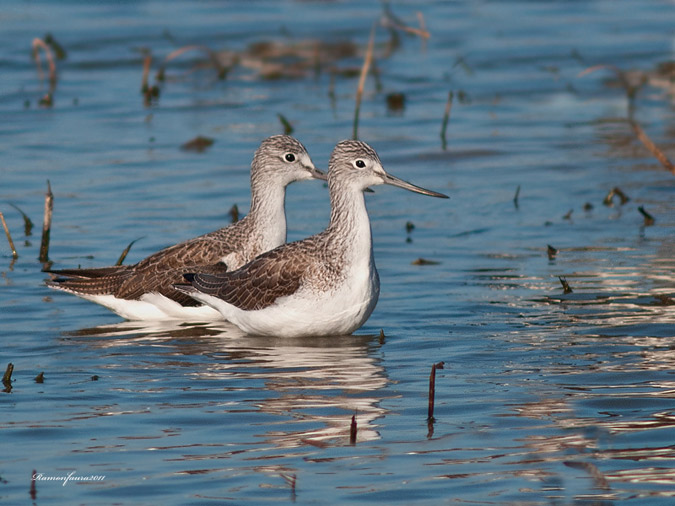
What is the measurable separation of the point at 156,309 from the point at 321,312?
2.00 m

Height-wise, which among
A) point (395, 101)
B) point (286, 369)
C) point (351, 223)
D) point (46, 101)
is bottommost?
point (286, 369)

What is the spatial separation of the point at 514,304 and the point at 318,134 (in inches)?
304

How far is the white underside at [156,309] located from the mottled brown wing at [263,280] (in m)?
0.53

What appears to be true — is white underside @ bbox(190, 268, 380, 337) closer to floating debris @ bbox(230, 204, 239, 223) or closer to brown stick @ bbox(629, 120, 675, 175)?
brown stick @ bbox(629, 120, 675, 175)

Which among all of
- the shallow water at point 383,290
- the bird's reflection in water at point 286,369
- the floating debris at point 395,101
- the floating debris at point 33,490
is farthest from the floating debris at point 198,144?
the floating debris at point 33,490

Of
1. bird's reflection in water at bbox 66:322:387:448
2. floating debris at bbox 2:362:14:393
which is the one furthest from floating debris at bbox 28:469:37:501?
floating debris at bbox 2:362:14:393

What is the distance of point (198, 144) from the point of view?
18359 millimetres

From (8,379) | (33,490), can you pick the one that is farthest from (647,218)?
(33,490)

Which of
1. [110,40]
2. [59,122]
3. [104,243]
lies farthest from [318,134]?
[110,40]

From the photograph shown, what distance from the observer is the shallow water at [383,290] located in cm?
775

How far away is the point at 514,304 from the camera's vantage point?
11.6 m

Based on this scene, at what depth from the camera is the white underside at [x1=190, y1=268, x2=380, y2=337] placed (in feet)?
33.9

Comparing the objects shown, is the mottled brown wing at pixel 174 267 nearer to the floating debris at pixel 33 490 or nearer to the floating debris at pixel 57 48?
the floating debris at pixel 33 490

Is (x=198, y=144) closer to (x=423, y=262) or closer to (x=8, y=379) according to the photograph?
(x=423, y=262)
